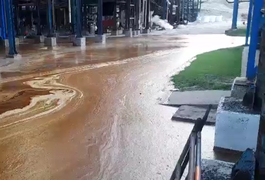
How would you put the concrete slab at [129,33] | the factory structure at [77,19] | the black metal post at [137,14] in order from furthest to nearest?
1. the black metal post at [137,14]
2. the concrete slab at [129,33]
3. the factory structure at [77,19]

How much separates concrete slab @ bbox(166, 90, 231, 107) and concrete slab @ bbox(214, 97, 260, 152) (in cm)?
159

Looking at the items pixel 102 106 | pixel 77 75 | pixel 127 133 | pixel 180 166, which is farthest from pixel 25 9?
pixel 180 166

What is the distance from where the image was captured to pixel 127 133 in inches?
174

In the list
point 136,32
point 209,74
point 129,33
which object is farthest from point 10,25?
point 136,32

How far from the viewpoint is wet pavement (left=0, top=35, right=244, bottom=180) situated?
137 inches

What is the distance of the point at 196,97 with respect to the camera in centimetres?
580

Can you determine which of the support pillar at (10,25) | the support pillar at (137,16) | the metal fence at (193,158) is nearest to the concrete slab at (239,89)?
the metal fence at (193,158)

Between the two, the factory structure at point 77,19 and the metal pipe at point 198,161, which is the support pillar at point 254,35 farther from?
the factory structure at point 77,19

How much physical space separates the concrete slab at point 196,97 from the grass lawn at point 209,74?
414mm

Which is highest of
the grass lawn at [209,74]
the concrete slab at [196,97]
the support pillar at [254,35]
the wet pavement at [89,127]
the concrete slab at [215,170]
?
the support pillar at [254,35]

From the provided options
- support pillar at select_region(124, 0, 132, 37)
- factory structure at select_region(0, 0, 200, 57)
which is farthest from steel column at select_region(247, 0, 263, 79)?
support pillar at select_region(124, 0, 132, 37)

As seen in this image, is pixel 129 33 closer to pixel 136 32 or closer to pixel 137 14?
pixel 136 32

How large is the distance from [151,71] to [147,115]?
3892 mm

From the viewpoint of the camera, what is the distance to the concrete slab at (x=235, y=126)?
345cm
